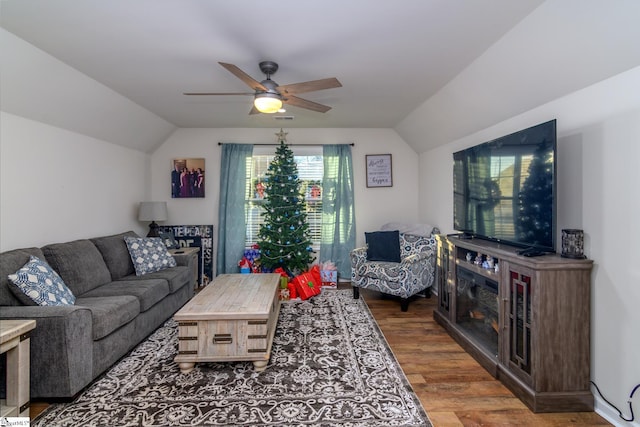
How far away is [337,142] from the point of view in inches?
211

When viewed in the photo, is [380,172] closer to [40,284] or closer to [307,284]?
[307,284]

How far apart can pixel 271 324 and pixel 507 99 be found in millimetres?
2951

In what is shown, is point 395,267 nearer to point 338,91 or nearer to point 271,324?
point 271,324

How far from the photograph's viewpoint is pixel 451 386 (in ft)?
7.64

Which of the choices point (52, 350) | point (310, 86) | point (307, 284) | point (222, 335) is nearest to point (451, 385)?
point (222, 335)

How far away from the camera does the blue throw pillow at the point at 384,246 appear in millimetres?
4430

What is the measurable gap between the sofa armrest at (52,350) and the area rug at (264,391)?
14 cm

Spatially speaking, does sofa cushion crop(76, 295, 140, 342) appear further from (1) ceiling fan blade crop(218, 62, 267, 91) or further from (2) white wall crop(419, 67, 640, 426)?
(2) white wall crop(419, 67, 640, 426)

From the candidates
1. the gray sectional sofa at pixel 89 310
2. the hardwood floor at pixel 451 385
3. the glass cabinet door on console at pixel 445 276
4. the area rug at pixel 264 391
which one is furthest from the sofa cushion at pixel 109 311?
the glass cabinet door on console at pixel 445 276

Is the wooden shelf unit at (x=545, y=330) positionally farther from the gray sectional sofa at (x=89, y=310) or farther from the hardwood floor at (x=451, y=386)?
the gray sectional sofa at (x=89, y=310)

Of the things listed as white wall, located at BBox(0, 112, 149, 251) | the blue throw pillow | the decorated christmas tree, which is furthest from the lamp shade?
the blue throw pillow

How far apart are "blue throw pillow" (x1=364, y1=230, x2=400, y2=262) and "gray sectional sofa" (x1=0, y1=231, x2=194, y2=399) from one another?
2495mm

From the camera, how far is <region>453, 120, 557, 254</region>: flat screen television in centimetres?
214

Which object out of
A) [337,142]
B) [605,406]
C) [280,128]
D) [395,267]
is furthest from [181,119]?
[605,406]
